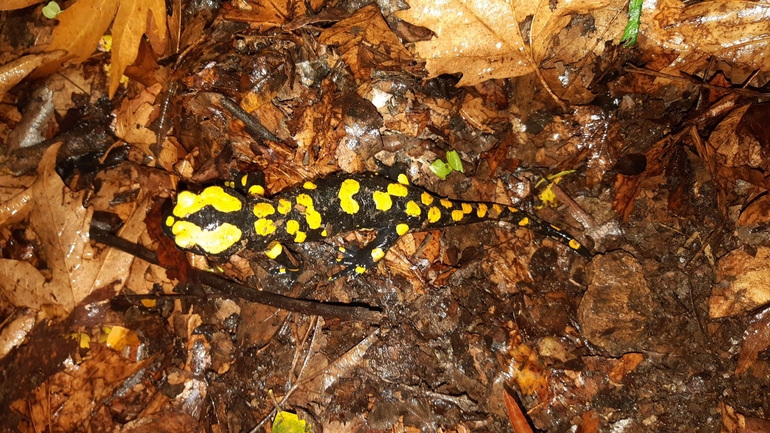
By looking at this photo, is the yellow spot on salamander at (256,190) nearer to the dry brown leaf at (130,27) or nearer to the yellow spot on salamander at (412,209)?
the yellow spot on salamander at (412,209)

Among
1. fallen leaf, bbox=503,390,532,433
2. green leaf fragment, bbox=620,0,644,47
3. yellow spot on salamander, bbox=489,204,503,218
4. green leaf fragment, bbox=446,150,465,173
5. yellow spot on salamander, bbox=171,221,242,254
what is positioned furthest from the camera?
green leaf fragment, bbox=446,150,465,173

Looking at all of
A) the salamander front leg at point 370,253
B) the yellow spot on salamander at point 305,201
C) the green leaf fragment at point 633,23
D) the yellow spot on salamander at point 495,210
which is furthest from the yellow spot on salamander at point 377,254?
the green leaf fragment at point 633,23

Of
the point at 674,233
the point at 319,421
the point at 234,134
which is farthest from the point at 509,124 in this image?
the point at 319,421

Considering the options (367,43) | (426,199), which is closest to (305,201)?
(426,199)

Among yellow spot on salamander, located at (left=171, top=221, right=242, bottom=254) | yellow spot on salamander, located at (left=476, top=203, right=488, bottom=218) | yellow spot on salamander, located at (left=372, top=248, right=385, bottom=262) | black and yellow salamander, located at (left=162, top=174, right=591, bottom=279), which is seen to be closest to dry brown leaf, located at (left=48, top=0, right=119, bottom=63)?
black and yellow salamander, located at (left=162, top=174, right=591, bottom=279)

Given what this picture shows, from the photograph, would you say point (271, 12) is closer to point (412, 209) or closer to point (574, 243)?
point (412, 209)

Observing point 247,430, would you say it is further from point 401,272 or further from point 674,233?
point 674,233

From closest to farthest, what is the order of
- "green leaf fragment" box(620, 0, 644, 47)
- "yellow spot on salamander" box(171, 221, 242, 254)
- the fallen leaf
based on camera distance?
"yellow spot on salamander" box(171, 221, 242, 254)
the fallen leaf
"green leaf fragment" box(620, 0, 644, 47)

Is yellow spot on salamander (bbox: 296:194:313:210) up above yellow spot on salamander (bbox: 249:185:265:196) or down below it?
below

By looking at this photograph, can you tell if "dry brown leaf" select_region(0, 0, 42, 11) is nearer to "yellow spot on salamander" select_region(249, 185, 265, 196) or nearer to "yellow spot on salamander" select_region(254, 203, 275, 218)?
"yellow spot on salamander" select_region(249, 185, 265, 196)
